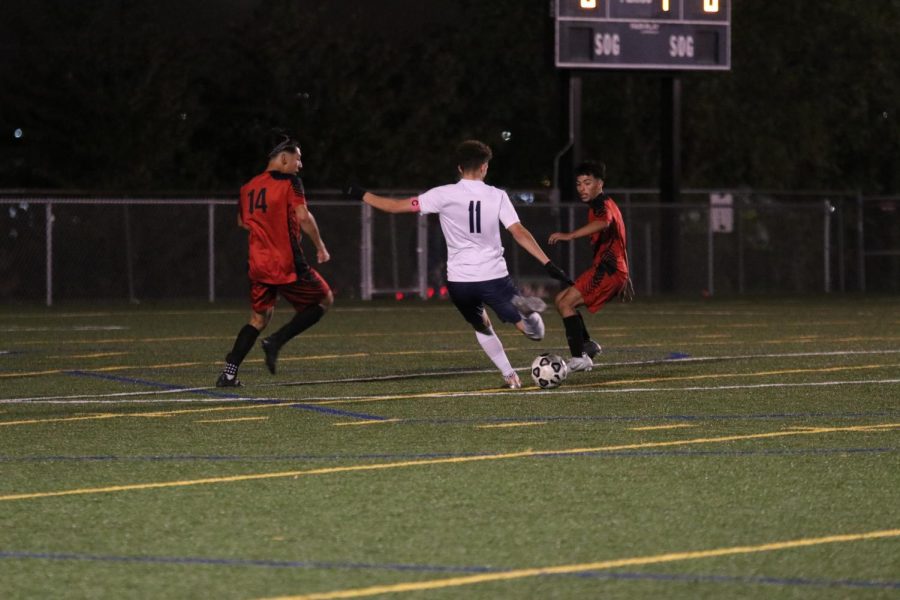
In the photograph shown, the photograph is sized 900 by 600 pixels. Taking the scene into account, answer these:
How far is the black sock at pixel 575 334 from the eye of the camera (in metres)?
14.6

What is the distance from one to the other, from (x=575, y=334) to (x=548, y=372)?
1523 mm

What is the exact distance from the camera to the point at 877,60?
54000 mm

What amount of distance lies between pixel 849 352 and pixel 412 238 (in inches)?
683

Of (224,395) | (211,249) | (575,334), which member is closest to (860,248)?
(211,249)

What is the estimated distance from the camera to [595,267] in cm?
1516

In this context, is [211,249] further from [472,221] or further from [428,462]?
[428,462]

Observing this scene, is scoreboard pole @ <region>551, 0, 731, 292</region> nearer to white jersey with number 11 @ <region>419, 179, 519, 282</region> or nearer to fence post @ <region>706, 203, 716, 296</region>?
fence post @ <region>706, 203, 716, 296</region>

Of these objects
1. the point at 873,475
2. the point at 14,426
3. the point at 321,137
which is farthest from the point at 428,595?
the point at 321,137

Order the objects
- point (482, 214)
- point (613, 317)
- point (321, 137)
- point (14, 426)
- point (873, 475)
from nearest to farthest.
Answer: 1. point (873, 475)
2. point (14, 426)
3. point (482, 214)
4. point (613, 317)
5. point (321, 137)

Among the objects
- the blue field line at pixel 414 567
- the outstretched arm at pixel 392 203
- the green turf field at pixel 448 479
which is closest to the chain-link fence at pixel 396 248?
the green turf field at pixel 448 479

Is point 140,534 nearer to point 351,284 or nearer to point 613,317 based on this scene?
point 613,317

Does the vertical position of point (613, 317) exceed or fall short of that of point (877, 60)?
it falls short

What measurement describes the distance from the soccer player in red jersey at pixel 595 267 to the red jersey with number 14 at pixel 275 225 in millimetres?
2276


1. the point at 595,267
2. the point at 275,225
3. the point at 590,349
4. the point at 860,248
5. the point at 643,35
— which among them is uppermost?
the point at 643,35
